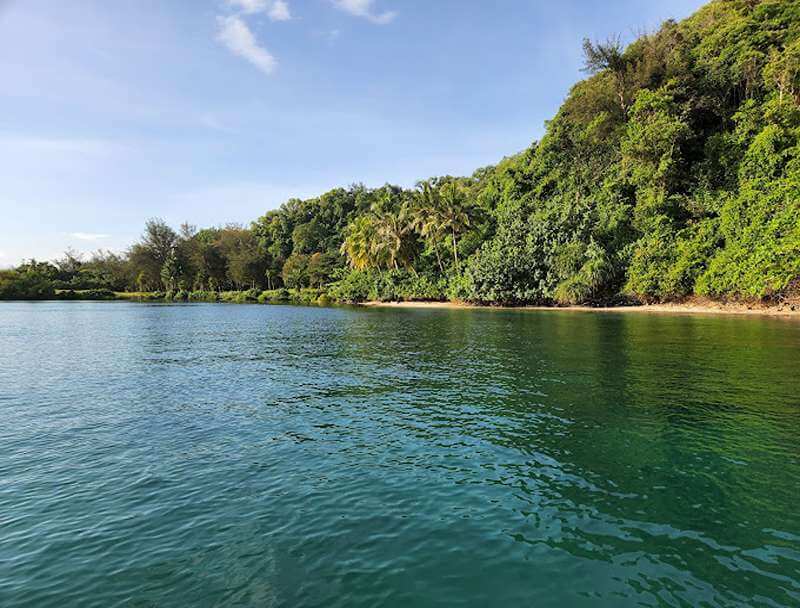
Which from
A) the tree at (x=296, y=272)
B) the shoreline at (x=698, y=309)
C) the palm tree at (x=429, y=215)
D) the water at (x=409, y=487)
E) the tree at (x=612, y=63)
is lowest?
the water at (x=409, y=487)

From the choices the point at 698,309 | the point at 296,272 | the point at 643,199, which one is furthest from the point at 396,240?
the point at 698,309

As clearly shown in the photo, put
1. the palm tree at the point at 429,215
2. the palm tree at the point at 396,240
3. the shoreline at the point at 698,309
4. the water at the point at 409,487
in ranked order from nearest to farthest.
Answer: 1. the water at the point at 409,487
2. the shoreline at the point at 698,309
3. the palm tree at the point at 429,215
4. the palm tree at the point at 396,240

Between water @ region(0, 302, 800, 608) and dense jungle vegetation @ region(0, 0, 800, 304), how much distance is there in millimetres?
30440

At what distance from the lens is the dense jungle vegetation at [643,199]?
148ft

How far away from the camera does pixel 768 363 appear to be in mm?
19469

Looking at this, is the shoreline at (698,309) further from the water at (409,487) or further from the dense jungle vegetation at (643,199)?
the water at (409,487)

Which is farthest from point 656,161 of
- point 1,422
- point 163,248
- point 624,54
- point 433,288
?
point 163,248

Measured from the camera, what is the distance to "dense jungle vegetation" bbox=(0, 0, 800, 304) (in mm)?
45062

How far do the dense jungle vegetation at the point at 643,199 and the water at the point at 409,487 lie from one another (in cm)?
3044

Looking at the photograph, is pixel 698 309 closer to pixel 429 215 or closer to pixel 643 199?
pixel 643 199

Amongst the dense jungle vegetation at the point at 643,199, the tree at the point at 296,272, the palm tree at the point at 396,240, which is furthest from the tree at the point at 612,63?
the tree at the point at 296,272

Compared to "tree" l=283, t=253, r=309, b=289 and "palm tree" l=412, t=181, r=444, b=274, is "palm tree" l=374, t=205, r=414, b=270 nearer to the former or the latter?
"palm tree" l=412, t=181, r=444, b=274

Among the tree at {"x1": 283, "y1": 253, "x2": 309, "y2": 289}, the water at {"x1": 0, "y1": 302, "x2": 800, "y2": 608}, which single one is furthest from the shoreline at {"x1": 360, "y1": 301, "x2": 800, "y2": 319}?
the tree at {"x1": 283, "y1": 253, "x2": 309, "y2": 289}

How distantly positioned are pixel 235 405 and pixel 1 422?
21.7 ft
